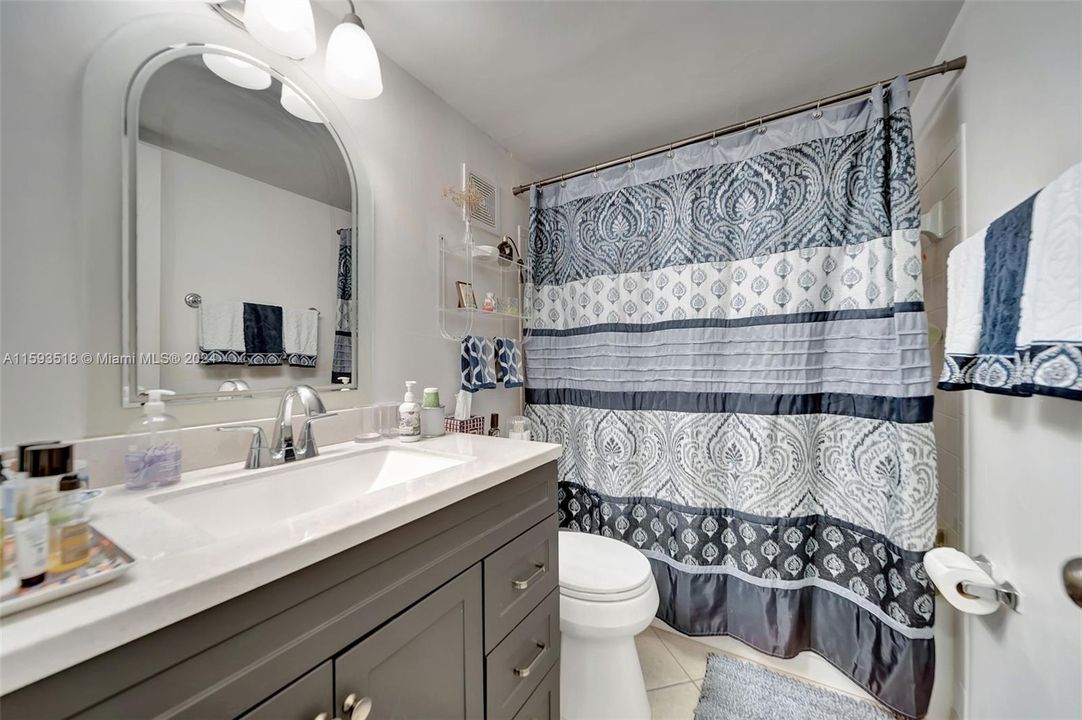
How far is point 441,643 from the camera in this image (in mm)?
711

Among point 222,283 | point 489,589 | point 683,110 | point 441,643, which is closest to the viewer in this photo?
point 441,643

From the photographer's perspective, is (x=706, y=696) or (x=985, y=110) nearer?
(x=985, y=110)

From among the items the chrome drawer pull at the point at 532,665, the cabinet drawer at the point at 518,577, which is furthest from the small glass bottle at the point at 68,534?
the chrome drawer pull at the point at 532,665

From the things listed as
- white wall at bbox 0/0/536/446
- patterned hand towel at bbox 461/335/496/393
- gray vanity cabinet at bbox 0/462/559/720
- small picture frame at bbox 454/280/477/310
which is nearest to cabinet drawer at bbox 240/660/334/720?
gray vanity cabinet at bbox 0/462/559/720

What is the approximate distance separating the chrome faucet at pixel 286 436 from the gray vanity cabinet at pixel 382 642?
0.47 meters

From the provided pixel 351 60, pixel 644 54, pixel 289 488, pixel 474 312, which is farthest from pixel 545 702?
pixel 644 54

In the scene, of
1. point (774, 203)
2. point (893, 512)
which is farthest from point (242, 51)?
point (893, 512)

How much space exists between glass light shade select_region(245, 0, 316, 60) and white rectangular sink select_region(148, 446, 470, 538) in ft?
3.43

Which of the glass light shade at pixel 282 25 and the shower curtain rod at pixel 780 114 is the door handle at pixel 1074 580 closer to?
the shower curtain rod at pixel 780 114

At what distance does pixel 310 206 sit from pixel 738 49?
4.98 ft

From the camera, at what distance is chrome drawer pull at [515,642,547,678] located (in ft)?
2.99

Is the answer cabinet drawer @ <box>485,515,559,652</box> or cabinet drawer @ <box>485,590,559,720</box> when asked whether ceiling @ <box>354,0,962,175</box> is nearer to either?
cabinet drawer @ <box>485,515,559,652</box>

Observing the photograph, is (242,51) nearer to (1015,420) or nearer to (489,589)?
(489,589)

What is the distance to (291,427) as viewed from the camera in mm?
966
